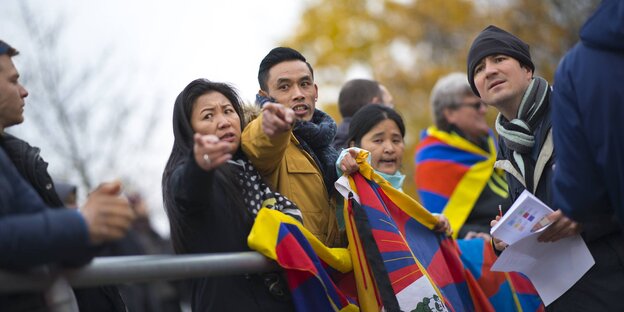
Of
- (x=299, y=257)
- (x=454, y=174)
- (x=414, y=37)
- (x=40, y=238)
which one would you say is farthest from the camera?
(x=414, y=37)

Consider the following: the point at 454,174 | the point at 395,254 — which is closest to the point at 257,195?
the point at 395,254

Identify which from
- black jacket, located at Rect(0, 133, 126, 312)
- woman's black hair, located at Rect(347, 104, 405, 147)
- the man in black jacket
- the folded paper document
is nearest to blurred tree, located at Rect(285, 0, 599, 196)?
woman's black hair, located at Rect(347, 104, 405, 147)

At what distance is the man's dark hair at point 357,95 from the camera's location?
6676 millimetres

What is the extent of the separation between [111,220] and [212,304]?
1.06 meters

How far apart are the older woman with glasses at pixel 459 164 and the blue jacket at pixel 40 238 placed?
13.7 feet

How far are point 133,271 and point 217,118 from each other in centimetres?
125

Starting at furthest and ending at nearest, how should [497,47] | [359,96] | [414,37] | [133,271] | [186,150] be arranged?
[414,37] < [359,96] < [497,47] < [186,150] < [133,271]

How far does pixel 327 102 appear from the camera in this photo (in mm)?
24750

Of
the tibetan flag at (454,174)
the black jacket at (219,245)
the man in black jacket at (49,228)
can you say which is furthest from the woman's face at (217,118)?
the tibetan flag at (454,174)

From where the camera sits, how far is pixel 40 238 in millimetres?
2906

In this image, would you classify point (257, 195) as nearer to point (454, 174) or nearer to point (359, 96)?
point (359, 96)

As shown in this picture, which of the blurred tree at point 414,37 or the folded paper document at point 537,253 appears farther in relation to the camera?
the blurred tree at point 414,37

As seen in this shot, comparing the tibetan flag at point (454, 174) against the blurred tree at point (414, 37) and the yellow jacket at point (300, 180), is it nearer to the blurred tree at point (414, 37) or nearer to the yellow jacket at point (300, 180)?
the yellow jacket at point (300, 180)

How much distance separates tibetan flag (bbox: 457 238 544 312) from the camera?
5281 millimetres
